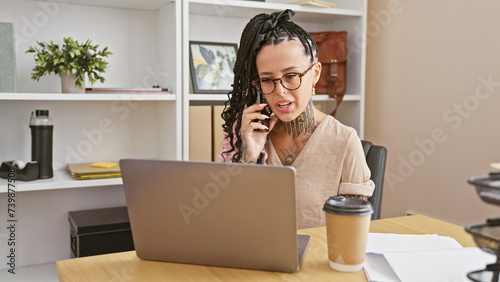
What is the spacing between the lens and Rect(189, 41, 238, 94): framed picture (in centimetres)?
234

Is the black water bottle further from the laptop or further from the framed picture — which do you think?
the laptop

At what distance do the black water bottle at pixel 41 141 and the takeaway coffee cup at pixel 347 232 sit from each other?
5.03ft

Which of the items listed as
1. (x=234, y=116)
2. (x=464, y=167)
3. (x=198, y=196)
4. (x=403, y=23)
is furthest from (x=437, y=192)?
(x=198, y=196)

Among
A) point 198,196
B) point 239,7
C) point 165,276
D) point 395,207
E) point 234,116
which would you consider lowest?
point 395,207

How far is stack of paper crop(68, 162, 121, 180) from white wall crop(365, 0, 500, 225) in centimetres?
145

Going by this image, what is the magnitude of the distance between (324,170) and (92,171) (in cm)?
110

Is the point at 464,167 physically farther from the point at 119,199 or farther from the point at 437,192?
the point at 119,199

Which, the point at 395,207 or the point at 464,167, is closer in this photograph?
the point at 464,167

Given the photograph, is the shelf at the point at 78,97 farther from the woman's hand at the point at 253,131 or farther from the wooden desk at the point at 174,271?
the wooden desk at the point at 174,271

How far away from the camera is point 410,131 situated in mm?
2504

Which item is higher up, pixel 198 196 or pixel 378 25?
pixel 378 25

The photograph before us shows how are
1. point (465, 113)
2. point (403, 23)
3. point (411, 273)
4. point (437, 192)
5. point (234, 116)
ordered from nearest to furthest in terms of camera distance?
point (411, 273)
point (234, 116)
point (465, 113)
point (437, 192)
point (403, 23)

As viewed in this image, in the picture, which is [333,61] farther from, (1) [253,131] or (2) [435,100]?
(1) [253,131]

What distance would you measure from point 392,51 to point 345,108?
40cm
